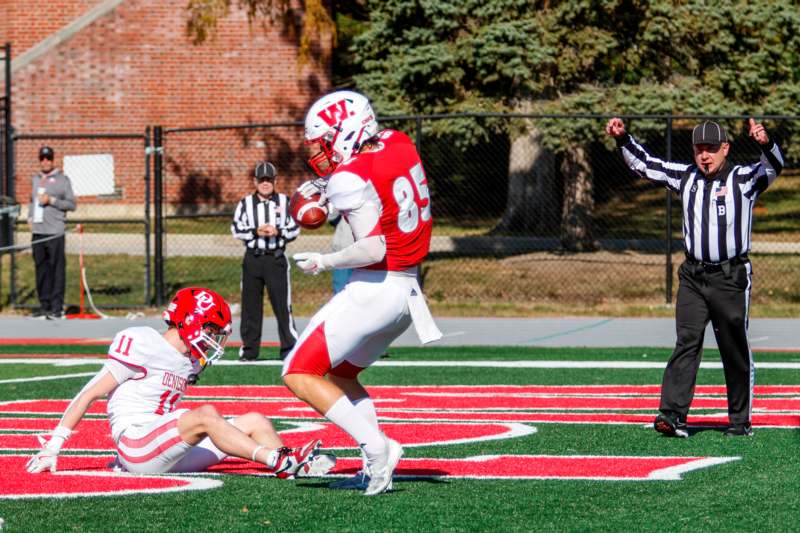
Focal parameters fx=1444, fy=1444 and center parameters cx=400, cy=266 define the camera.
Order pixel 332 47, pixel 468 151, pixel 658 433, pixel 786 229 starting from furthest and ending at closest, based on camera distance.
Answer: pixel 468 151 < pixel 332 47 < pixel 786 229 < pixel 658 433

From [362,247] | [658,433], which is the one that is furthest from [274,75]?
[362,247]

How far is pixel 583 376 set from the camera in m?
12.7

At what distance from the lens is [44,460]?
7.24 m

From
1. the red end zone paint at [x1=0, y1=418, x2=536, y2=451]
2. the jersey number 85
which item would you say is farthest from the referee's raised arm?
the jersey number 85

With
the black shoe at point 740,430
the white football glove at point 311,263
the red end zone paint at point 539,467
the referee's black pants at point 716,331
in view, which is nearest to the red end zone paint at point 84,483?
the red end zone paint at point 539,467

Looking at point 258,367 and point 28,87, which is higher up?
point 28,87

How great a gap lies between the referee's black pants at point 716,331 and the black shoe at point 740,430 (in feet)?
0.09

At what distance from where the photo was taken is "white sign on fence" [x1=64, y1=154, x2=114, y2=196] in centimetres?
1848

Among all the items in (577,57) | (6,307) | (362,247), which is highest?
(577,57)

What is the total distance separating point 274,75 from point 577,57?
9528mm

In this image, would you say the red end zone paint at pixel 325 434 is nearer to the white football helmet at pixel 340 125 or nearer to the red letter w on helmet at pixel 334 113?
the white football helmet at pixel 340 125

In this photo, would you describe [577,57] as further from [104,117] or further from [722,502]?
[722,502]

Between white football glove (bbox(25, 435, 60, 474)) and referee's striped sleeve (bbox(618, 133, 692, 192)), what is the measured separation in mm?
4110

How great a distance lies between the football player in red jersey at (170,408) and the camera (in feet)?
23.0
